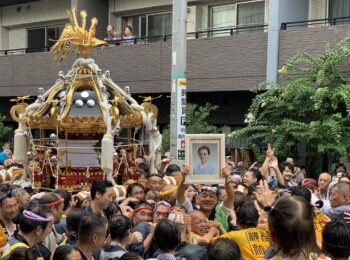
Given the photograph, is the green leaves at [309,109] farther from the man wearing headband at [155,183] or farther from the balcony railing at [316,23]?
the man wearing headband at [155,183]

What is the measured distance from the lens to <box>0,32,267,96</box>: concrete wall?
49.5ft

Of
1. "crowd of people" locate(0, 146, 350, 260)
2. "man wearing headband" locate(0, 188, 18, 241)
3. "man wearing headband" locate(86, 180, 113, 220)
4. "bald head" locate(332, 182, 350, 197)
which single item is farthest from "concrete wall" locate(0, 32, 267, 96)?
"man wearing headband" locate(0, 188, 18, 241)

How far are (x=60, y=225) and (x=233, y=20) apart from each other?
1264 cm

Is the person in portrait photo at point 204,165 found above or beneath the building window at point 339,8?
beneath

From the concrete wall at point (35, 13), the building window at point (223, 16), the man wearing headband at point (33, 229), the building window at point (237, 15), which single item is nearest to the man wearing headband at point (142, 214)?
the man wearing headband at point (33, 229)

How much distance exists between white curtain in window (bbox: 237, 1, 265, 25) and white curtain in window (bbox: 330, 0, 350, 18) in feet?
7.10

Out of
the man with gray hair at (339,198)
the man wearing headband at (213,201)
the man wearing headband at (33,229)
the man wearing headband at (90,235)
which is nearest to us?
the man wearing headband at (90,235)

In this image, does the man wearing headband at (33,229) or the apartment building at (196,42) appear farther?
the apartment building at (196,42)

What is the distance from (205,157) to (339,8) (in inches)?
402

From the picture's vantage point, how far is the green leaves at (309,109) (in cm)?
1220

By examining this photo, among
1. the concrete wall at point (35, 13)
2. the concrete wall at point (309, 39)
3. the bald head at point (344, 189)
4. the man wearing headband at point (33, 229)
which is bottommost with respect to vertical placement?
the man wearing headband at point (33, 229)

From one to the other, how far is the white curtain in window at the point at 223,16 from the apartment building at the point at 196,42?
31 mm

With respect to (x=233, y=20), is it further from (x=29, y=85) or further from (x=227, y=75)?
(x=29, y=85)

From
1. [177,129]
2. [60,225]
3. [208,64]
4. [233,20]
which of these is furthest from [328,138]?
[60,225]
